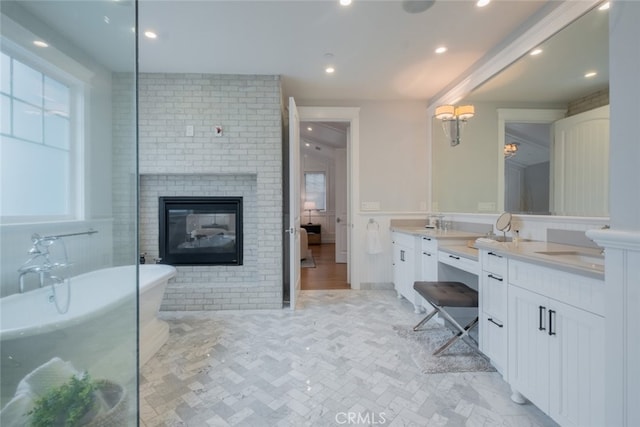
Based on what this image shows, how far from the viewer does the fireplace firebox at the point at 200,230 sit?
10.3 feet

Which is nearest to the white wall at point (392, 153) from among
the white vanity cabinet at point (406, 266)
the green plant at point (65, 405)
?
the white vanity cabinet at point (406, 266)

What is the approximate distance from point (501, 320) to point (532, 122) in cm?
152

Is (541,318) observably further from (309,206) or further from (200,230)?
(309,206)

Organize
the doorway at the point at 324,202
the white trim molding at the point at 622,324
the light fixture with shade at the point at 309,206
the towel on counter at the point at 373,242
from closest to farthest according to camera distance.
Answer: the white trim molding at the point at 622,324 → the towel on counter at the point at 373,242 → the doorway at the point at 324,202 → the light fixture with shade at the point at 309,206

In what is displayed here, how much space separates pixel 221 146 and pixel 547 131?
2954mm

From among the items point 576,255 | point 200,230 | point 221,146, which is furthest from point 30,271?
point 576,255

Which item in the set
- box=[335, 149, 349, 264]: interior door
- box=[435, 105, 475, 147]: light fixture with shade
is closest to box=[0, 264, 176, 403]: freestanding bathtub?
box=[435, 105, 475, 147]: light fixture with shade

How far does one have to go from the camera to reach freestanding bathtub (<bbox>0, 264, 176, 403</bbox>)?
1.26 meters

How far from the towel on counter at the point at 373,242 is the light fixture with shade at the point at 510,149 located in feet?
5.54

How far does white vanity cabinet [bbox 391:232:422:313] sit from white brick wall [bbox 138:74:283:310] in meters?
1.43

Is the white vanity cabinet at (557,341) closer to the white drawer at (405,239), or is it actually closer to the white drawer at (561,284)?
the white drawer at (561,284)

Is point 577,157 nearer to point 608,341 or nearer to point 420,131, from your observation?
point 608,341

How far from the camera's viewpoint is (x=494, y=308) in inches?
68.9

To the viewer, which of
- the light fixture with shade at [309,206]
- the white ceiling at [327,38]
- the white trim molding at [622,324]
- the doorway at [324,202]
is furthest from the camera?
the light fixture with shade at [309,206]
